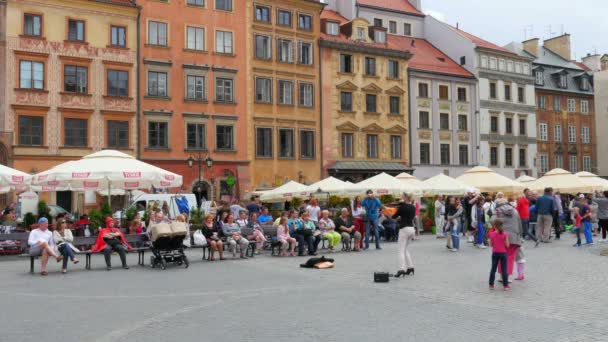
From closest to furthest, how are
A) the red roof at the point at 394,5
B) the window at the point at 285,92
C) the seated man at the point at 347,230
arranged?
the seated man at the point at 347,230, the window at the point at 285,92, the red roof at the point at 394,5

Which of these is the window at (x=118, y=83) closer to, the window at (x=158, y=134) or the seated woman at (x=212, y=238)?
the window at (x=158, y=134)

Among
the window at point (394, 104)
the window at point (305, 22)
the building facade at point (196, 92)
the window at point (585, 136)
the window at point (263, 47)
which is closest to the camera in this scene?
the building facade at point (196, 92)

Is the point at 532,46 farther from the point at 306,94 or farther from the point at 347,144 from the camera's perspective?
the point at 306,94

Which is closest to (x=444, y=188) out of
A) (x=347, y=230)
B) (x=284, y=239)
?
(x=347, y=230)

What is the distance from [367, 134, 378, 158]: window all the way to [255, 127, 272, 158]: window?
8.32 meters

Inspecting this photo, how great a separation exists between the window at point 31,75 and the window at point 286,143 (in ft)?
50.3

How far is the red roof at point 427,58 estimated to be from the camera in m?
52.9

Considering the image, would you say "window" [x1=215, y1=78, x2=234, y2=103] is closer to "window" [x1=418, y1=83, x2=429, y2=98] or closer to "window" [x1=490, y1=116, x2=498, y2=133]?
"window" [x1=418, y1=83, x2=429, y2=98]

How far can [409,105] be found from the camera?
5112cm

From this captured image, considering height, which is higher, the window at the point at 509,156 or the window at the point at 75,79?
the window at the point at 75,79

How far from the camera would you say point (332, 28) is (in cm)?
4844

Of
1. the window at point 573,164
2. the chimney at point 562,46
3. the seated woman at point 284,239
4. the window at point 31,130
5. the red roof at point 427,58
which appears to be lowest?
the seated woman at point 284,239


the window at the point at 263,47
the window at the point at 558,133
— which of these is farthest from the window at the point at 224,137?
the window at the point at 558,133

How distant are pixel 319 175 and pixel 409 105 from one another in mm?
10335
